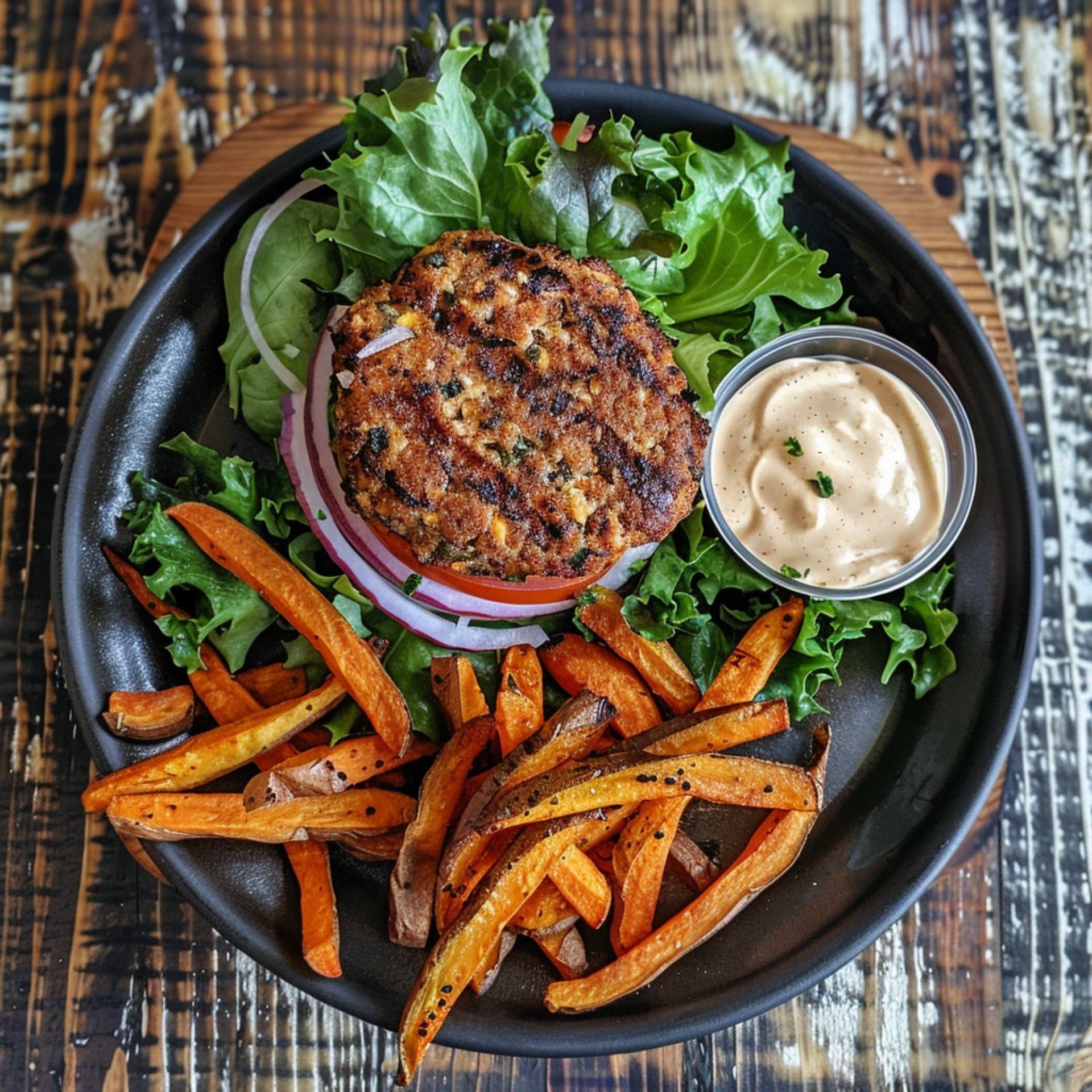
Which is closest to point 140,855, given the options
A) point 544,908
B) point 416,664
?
point 416,664

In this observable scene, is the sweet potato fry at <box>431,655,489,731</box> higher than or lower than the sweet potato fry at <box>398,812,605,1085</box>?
higher

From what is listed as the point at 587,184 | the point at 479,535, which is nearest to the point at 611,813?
the point at 479,535

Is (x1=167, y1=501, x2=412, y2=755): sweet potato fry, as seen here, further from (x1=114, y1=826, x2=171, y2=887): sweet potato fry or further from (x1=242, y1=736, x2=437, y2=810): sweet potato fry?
(x1=114, y1=826, x2=171, y2=887): sweet potato fry

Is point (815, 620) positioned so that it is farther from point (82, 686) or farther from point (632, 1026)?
point (82, 686)

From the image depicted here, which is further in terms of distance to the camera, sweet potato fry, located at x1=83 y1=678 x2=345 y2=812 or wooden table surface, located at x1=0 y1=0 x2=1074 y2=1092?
wooden table surface, located at x1=0 y1=0 x2=1074 y2=1092

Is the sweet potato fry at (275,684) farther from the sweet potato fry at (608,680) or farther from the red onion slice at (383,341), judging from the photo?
the red onion slice at (383,341)

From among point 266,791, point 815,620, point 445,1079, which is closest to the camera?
point 266,791

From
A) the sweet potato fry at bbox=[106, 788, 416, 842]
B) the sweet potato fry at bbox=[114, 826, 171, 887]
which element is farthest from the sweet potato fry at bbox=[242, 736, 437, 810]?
the sweet potato fry at bbox=[114, 826, 171, 887]
